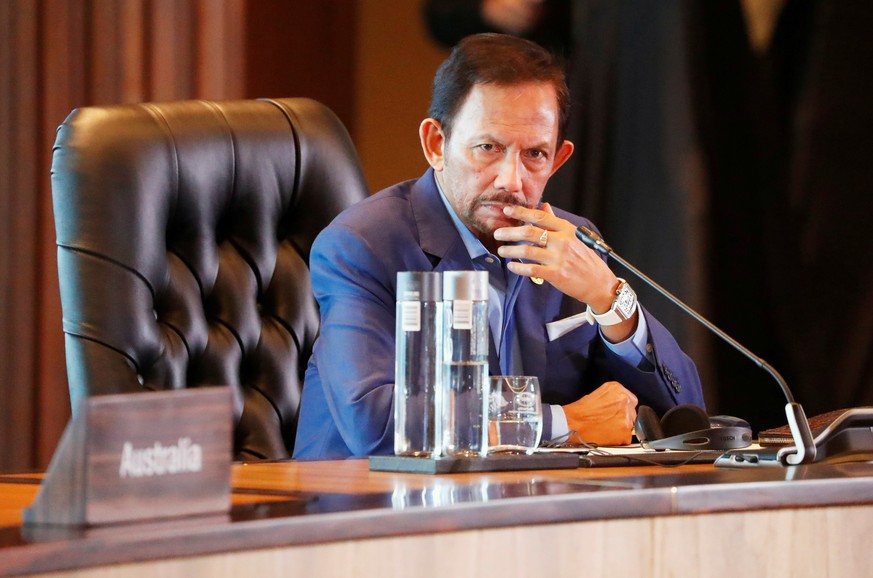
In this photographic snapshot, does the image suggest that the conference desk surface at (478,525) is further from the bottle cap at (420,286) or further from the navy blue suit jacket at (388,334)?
the navy blue suit jacket at (388,334)

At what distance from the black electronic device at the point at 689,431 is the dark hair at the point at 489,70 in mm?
599

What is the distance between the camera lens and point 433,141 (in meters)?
2.07

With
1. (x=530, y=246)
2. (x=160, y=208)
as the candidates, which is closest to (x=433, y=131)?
(x=530, y=246)

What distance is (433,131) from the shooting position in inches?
81.1

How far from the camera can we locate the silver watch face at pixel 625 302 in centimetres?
191

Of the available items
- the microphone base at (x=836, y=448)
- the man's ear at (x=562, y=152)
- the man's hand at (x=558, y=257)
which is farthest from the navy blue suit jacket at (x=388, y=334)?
the microphone base at (x=836, y=448)

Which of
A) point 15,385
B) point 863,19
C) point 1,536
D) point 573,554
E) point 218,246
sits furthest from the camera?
point 863,19

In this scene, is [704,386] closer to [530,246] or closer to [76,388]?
[530,246]

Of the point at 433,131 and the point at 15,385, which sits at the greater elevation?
the point at 433,131

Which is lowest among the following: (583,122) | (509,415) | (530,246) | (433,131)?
(509,415)

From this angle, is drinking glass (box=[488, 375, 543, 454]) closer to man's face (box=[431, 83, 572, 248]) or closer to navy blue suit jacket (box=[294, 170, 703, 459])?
navy blue suit jacket (box=[294, 170, 703, 459])

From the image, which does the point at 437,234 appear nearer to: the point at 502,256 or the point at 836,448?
the point at 502,256

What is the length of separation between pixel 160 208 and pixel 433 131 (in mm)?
464

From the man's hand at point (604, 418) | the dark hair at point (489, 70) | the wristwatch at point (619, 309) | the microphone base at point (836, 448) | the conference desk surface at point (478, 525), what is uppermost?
the dark hair at point (489, 70)
